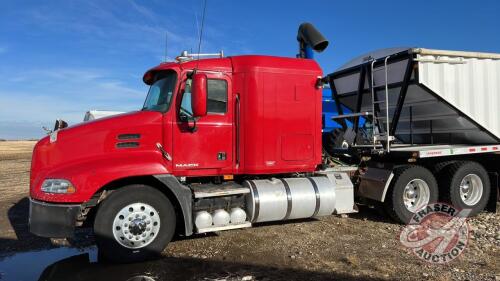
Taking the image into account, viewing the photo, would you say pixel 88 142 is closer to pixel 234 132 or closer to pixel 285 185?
pixel 234 132

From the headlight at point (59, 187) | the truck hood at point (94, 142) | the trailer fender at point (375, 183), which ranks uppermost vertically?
the truck hood at point (94, 142)

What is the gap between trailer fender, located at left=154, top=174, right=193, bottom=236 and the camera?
5.83m

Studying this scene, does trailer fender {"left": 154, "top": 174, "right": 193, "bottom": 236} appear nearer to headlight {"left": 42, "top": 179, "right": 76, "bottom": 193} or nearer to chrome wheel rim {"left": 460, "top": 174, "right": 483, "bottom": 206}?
headlight {"left": 42, "top": 179, "right": 76, "bottom": 193}

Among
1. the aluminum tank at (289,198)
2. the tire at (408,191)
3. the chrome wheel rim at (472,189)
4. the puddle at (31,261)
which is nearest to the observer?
the puddle at (31,261)

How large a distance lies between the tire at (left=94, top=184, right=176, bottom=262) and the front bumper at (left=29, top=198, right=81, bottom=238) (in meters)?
0.34

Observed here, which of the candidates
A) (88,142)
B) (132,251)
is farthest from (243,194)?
(88,142)

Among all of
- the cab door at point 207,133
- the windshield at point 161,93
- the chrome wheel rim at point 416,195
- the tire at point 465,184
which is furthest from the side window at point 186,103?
the tire at point 465,184

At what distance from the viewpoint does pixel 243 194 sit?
6.48 metres

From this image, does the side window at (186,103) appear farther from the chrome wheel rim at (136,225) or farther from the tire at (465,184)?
the tire at (465,184)

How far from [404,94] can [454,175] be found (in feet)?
6.14

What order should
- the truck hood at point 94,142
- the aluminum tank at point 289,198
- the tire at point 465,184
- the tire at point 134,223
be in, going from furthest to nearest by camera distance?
the tire at point 465,184, the aluminum tank at point 289,198, the truck hood at point 94,142, the tire at point 134,223

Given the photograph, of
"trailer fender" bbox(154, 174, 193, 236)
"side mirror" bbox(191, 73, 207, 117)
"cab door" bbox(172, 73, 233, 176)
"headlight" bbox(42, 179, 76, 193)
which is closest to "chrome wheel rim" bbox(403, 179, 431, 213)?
"cab door" bbox(172, 73, 233, 176)

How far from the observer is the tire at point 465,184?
26.3ft

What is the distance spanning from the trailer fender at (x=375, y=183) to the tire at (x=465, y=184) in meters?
1.27
